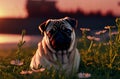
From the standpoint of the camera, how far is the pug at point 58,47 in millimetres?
6328

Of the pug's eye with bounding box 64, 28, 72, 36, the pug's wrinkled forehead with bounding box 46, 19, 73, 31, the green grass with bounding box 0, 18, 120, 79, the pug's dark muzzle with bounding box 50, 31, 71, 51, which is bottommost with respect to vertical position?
the green grass with bounding box 0, 18, 120, 79

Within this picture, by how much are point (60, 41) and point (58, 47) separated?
11 centimetres

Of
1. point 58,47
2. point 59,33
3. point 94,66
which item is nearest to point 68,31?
point 59,33

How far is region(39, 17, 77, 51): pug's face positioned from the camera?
6312 millimetres

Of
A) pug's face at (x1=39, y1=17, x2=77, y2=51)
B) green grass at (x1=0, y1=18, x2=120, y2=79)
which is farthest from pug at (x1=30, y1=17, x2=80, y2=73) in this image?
green grass at (x1=0, y1=18, x2=120, y2=79)

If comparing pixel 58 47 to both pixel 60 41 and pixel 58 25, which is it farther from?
pixel 58 25

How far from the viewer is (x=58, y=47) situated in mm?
6395

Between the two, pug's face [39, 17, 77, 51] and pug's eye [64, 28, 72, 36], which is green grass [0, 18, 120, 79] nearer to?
pug's face [39, 17, 77, 51]

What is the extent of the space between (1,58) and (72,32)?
238 centimetres

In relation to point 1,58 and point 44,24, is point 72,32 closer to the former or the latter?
point 44,24

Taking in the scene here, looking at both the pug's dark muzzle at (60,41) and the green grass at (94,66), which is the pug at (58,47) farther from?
the green grass at (94,66)

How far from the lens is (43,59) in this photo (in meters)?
6.37

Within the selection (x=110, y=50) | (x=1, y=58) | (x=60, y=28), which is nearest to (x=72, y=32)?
(x=60, y=28)

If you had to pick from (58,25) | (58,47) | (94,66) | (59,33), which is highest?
(58,25)
